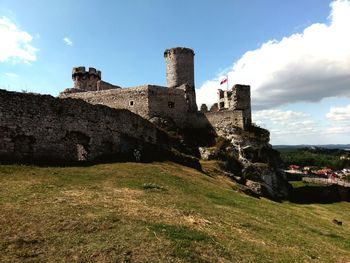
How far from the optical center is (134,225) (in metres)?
12.9

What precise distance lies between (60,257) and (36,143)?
14.6 metres

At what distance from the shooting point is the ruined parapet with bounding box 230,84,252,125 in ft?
Result: 150

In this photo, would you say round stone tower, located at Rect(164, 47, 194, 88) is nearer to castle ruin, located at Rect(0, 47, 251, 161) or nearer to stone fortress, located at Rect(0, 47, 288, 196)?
castle ruin, located at Rect(0, 47, 251, 161)

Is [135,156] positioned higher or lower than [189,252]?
higher

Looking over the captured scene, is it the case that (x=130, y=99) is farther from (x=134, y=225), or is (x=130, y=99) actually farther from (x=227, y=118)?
(x=134, y=225)

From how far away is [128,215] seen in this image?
1412cm

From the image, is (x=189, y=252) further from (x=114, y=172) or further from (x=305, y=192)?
(x=305, y=192)

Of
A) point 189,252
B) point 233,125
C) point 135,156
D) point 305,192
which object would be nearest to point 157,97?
point 233,125

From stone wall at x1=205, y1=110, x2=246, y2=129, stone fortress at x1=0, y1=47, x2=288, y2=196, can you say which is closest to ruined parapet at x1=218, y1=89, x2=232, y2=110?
stone fortress at x1=0, y1=47, x2=288, y2=196

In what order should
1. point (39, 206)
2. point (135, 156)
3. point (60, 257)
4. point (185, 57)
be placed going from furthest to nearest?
point (185, 57) < point (135, 156) < point (39, 206) < point (60, 257)

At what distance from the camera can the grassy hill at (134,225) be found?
431 inches

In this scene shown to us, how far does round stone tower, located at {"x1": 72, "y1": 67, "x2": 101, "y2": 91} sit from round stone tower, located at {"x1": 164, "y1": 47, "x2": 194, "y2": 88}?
11781mm

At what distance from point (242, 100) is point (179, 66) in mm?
9199

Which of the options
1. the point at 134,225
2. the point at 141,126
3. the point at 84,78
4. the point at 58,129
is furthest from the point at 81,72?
the point at 134,225
